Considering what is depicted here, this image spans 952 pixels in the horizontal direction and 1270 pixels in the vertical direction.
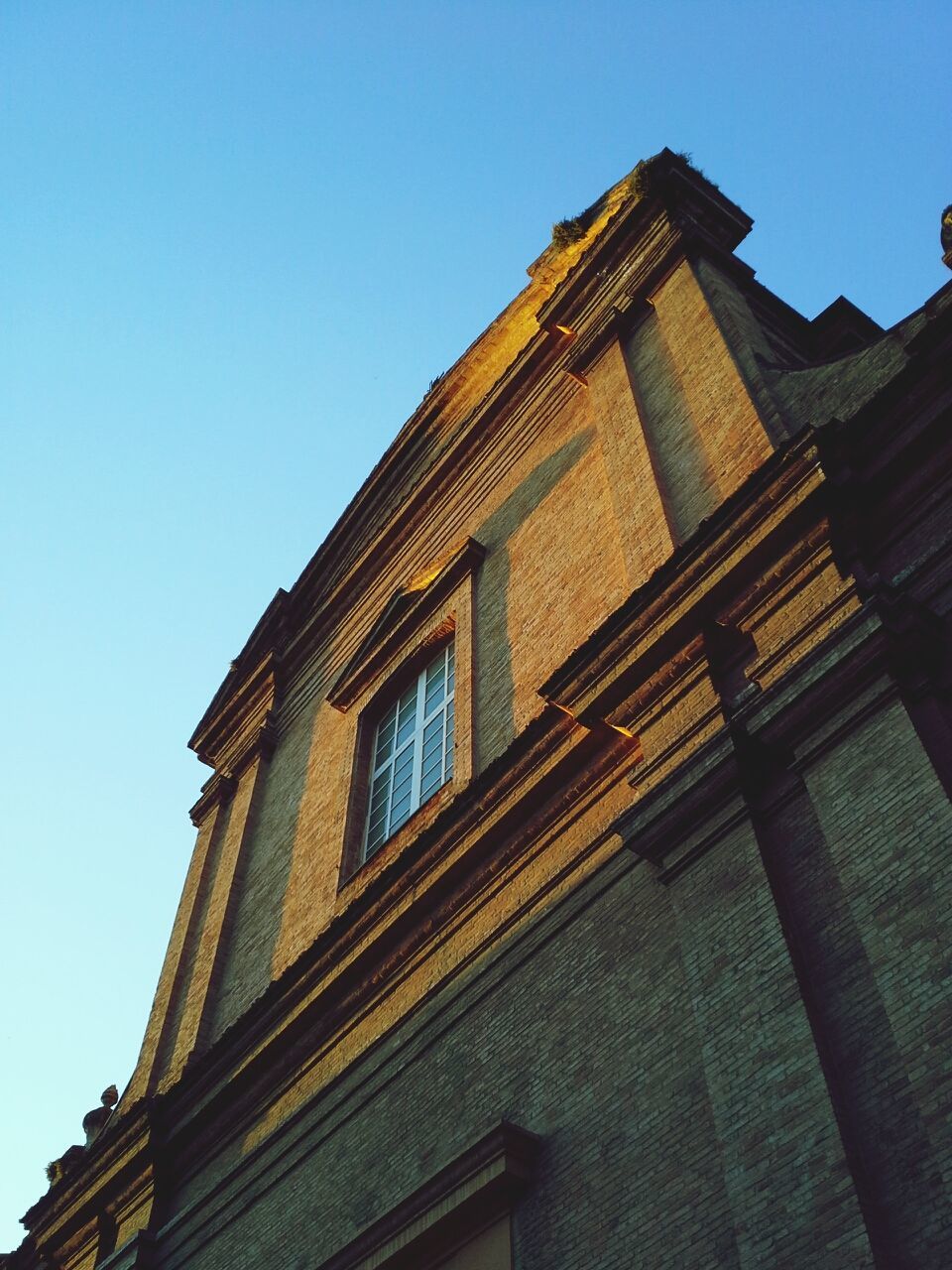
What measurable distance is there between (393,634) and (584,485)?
9.65 feet

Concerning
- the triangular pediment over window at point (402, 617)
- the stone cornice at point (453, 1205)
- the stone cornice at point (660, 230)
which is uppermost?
the stone cornice at point (660, 230)

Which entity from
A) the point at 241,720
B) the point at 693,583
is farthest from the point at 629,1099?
the point at 241,720

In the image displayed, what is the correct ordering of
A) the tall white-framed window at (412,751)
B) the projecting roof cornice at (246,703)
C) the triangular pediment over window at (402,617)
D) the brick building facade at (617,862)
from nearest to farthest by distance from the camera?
the brick building facade at (617,862)
the tall white-framed window at (412,751)
the triangular pediment over window at (402,617)
the projecting roof cornice at (246,703)

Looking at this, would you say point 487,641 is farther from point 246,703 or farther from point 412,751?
point 246,703

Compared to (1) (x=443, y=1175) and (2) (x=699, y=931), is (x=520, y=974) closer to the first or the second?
(1) (x=443, y=1175)

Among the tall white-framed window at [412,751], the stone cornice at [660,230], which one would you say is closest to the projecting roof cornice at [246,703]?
the tall white-framed window at [412,751]

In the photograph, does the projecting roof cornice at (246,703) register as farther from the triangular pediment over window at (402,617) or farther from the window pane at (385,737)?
the window pane at (385,737)

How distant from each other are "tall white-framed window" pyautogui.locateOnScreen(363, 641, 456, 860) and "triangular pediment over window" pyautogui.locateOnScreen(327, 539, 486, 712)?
462 mm

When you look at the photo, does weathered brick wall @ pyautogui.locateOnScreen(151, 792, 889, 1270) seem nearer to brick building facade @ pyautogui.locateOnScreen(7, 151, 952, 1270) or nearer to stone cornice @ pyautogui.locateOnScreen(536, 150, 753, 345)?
brick building facade @ pyautogui.locateOnScreen(7, 151, 952, 1270)

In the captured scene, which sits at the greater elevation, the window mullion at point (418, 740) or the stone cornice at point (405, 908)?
the window mullion at point (418, 740)

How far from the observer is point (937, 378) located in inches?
295

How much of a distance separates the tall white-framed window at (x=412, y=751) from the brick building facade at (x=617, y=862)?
6 centimetres

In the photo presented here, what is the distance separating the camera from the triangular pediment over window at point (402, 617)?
12.8 meters

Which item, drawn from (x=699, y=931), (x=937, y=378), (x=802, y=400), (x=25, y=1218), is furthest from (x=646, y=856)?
(x=25, y=1218)
